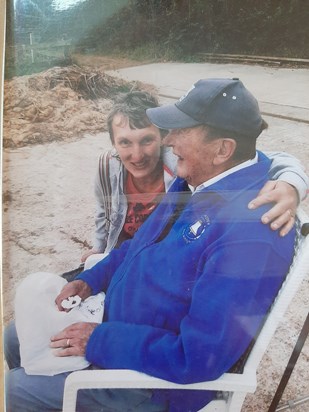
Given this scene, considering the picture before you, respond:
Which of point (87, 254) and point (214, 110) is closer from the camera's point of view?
point (214, 110)

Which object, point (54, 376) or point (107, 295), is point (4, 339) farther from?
point (107, 295)

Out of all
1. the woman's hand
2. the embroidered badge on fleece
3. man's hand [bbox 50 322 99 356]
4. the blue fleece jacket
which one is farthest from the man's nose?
man's hand [bbox 50 322 99 356]

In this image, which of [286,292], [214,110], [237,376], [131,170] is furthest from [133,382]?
[214,110]

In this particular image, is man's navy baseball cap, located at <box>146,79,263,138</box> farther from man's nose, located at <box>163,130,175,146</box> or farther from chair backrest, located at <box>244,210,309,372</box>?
chair backrest, located at <box>244,210,309,372</box>

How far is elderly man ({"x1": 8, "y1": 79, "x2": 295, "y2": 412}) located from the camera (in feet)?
5.32

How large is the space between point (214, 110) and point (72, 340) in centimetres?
91

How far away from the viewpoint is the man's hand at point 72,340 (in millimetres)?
1688

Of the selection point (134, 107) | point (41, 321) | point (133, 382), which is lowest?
point (133, 382)

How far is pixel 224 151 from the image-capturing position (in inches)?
65.0

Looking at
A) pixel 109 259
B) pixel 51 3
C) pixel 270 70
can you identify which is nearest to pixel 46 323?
pixel 109 259

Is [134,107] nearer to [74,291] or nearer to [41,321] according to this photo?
[74,291]

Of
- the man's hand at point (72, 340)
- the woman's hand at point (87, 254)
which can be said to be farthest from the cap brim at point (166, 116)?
the man's hand at point (72, 340)

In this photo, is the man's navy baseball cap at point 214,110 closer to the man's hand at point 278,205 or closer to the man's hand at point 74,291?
the man's hand at point 278,205

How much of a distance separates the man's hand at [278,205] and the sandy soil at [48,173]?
158 mm
